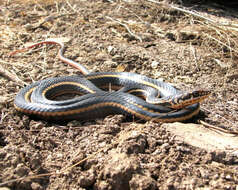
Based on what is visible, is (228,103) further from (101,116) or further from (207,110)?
(101,116)

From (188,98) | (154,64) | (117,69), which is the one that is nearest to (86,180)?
(188,98)

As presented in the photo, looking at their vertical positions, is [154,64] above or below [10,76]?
above

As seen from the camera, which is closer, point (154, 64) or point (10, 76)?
point (10, 76)

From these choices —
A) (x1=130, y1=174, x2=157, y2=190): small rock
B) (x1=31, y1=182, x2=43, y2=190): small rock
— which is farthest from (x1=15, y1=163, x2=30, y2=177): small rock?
(x1=130, y1=174, x2=157, y2=190): small rock

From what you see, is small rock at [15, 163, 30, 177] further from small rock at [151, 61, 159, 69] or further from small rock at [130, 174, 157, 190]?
small rock at [151, 61, 159, 69]

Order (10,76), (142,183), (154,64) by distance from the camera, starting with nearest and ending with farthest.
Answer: (142,183), (10,76), (154,64)

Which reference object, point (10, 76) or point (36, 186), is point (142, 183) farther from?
point (10, 76)

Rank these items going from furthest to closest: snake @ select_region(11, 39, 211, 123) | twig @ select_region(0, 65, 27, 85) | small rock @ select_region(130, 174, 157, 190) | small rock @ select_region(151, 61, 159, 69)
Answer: small rock @ select_region(151, 61, 159, 69)
twig @ select_region(0, 65, 27, 85)
snake @ select_region(11, 39, 211, 123)
small rock @ select_region(130, 174, 157, 190)
